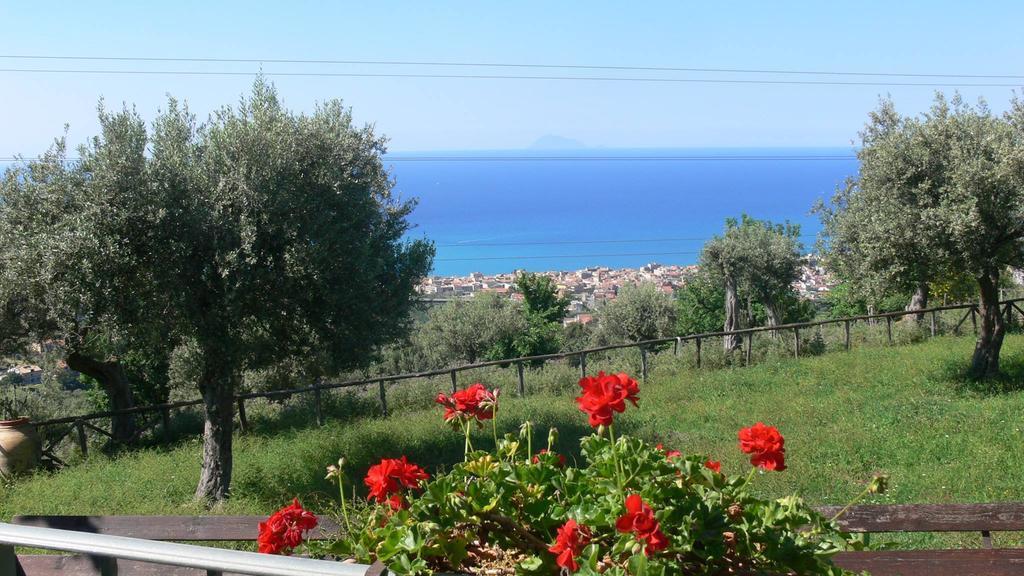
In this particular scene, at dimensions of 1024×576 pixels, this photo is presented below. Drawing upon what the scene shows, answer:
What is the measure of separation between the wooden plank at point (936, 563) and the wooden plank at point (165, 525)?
6.92 ft

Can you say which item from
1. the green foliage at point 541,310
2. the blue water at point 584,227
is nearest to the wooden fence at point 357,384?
the green foliage at point 541,310

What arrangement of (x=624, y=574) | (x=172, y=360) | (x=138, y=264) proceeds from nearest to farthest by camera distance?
(x=624, y=574) → (x=138, y=264) → (x=172, y=360)

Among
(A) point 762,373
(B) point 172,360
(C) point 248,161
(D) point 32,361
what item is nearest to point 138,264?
(C) point 248,161

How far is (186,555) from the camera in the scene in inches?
69.8

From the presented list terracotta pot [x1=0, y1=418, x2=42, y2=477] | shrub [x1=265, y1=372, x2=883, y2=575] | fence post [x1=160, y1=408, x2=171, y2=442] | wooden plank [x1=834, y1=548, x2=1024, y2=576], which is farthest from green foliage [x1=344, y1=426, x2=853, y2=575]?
fence post [x1=160, y1=408, x2=171, y2=442]

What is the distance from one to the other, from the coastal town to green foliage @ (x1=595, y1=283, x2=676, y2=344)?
2.20 meters

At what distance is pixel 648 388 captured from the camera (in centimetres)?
1761

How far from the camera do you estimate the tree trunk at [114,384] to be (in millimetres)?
15977

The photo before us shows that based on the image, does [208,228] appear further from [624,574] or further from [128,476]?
[624,574]

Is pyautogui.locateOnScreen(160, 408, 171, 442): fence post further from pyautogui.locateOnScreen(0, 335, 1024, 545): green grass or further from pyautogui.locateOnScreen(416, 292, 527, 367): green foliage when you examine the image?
pyautogui.locateOnScreen(416, 292, 527, 367): green foliage

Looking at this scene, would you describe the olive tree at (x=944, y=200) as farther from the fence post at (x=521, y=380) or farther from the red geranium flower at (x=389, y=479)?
the red geranium flower at (x=389, y=479)

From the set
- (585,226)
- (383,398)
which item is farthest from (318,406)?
(585,226)

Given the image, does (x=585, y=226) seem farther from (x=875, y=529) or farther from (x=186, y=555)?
(x=186, y=555)

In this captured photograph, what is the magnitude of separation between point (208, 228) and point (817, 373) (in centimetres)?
1290
